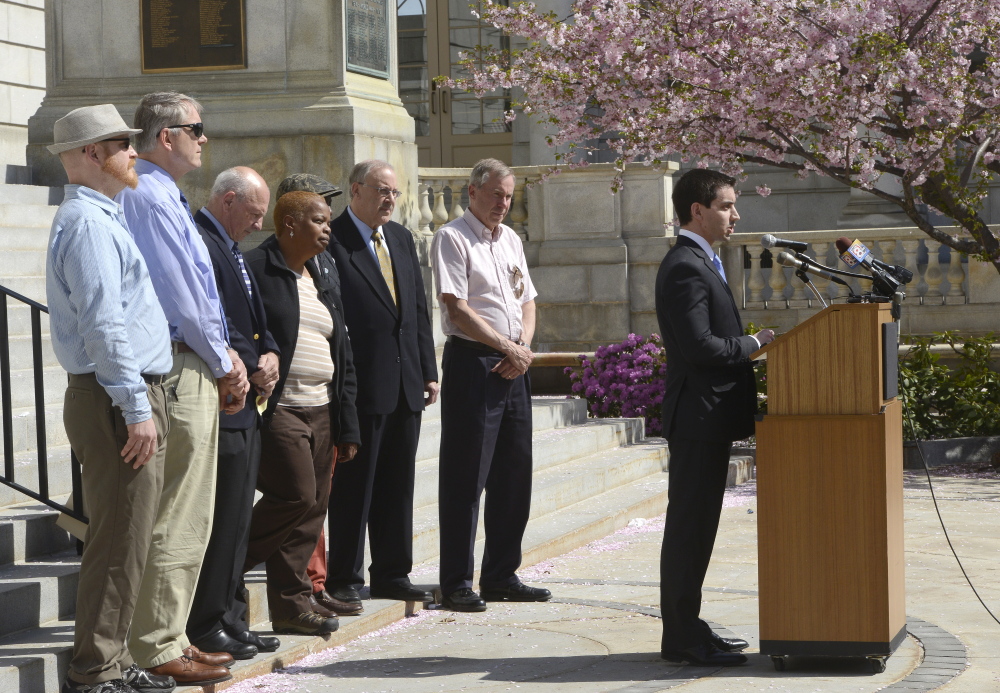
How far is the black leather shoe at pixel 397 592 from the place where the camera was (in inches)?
267

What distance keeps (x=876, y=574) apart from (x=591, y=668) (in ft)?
3.78

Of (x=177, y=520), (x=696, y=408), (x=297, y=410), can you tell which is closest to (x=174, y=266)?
(x=177, y=520)

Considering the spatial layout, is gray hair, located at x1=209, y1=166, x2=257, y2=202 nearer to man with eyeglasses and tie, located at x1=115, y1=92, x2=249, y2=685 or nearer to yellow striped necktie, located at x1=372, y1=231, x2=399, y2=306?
man with eyeglasses and tie, located at x1=115, y1=92, x2=249, y2=685

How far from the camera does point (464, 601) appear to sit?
677cm

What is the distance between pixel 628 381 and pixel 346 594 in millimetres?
6996

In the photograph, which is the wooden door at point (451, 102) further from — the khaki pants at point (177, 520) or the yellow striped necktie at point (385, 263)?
the khaki pants at point (177, 520)

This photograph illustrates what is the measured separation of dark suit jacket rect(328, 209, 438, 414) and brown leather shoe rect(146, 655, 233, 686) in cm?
170

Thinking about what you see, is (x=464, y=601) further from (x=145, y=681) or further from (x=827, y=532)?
(x=145, y=681)

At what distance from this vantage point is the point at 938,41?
12.1m

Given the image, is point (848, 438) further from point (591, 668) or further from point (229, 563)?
point (229, 563)

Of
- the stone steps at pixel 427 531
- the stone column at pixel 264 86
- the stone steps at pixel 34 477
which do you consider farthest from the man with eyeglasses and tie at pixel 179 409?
the stone column at pixel 264 86

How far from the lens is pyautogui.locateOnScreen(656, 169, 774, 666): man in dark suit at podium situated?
5.58 metres

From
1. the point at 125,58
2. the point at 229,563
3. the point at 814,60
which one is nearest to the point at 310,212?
the point at 229,563

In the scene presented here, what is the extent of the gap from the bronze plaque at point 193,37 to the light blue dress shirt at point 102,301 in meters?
5.26
